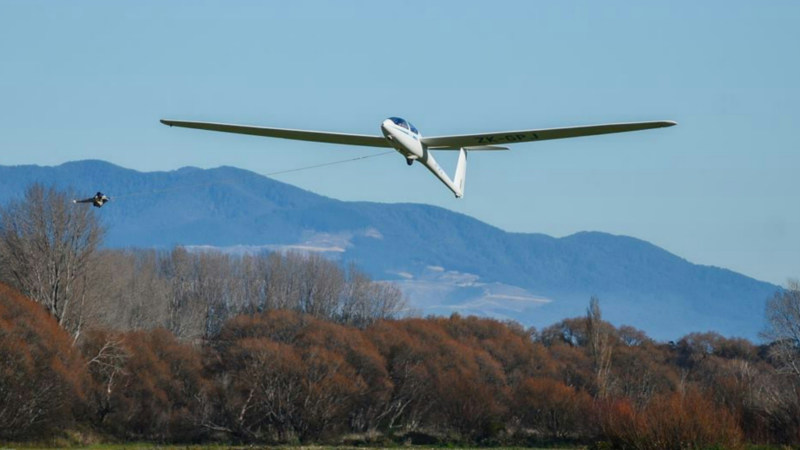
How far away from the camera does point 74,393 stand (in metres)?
79.9

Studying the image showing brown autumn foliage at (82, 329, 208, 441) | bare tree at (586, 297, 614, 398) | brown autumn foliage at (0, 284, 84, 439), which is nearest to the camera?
brown autumn foliage at (0, 284, 84, 439)

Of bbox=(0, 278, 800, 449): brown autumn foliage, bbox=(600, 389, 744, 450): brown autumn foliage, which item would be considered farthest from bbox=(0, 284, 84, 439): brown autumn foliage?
bbox=(600, 389, 744, 450): brown autumn foliage

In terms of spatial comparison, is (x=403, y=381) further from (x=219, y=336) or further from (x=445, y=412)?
(x=219, y=336)

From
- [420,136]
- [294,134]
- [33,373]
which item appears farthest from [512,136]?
[33,373]

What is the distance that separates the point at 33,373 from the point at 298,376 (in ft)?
60.8

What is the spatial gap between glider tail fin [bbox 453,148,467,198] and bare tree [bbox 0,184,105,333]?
4497 centimetres

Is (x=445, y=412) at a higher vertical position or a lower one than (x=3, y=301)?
lower

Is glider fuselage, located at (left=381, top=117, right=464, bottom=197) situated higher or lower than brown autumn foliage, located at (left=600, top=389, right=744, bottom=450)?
higher

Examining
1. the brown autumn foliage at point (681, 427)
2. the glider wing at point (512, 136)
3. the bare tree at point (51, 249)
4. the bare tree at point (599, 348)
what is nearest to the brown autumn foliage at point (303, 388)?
the bare tree at point (599, 348)

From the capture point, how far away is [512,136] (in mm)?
47938

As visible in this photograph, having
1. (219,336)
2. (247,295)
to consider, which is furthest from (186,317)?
(219,336)

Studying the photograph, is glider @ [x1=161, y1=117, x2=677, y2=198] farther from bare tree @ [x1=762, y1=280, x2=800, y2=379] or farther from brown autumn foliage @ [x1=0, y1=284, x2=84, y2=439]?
bare tree @ [x1=762, y1=280, x2=800, y2=379]

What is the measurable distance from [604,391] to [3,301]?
45.5 metres

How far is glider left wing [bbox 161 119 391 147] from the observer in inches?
1918
